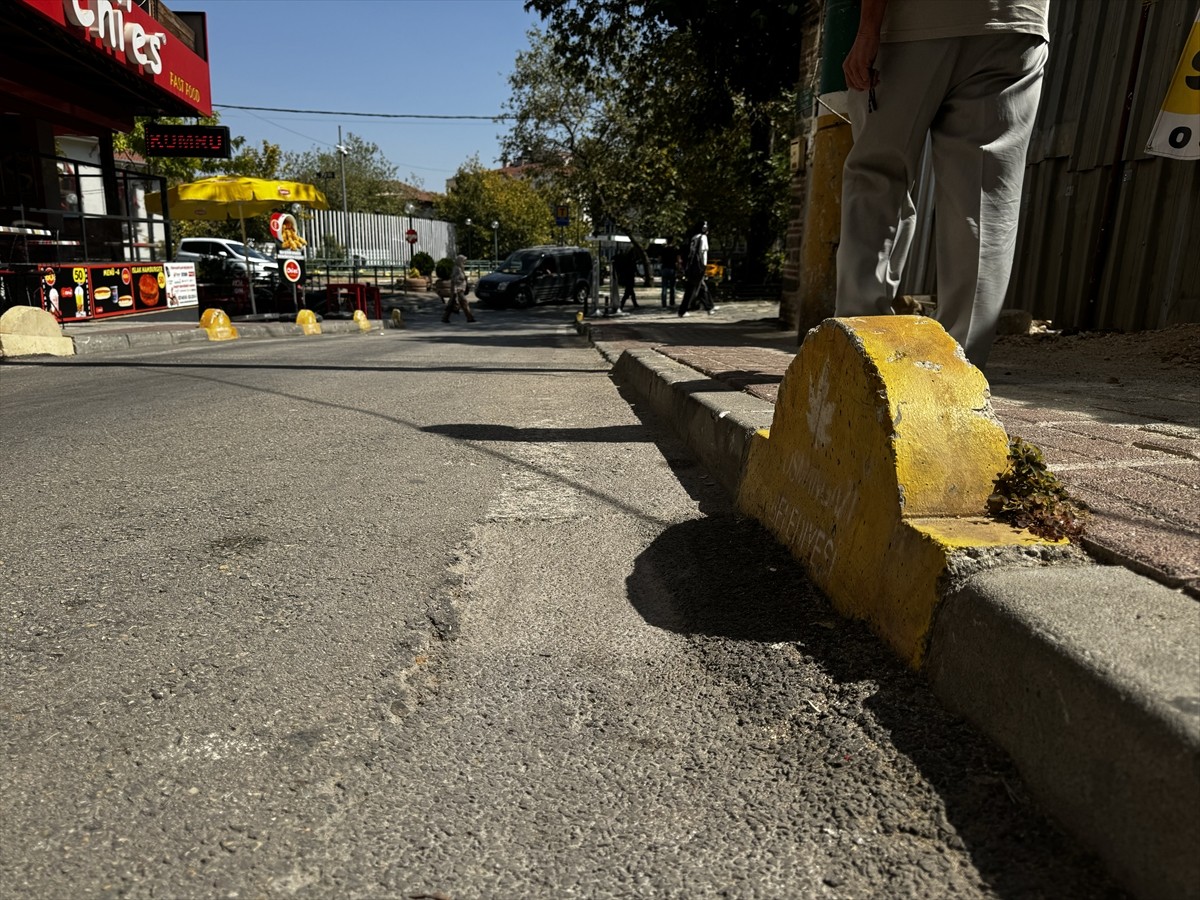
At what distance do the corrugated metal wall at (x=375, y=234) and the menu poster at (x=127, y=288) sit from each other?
17489mm

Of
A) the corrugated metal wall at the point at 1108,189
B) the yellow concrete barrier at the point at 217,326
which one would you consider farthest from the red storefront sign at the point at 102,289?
the corrugated metal wall at the point at 1108,189

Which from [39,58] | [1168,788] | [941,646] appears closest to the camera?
[1168,788]

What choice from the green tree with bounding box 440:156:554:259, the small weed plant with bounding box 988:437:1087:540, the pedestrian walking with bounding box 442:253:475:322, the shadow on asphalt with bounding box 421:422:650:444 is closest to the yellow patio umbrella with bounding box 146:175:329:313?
the pedestrian walking with bounding box 442:253:475:322

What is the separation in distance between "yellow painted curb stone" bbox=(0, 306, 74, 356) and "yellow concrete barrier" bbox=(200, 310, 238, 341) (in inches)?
101

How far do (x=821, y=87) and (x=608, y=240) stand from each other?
15.3 m

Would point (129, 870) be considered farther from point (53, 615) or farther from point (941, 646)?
point (941, 646)

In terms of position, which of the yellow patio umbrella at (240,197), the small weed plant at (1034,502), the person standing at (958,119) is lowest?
the small weed plant at (1034,502)

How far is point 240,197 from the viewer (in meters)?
16.5

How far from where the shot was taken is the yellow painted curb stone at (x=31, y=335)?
8648 millimetres

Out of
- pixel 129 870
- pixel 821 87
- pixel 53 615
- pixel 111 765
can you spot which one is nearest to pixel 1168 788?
pixel 129 870

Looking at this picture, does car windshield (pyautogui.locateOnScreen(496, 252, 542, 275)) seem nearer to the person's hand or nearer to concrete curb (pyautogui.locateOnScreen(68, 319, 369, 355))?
concrete curb (pyautogui.locateOnScreen(68, 319, 369, 355))

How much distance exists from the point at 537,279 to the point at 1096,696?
25.3 metres

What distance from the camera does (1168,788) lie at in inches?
39.8

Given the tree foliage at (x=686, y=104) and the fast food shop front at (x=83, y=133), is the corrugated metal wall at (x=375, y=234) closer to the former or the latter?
the tree foliage at (x=686, y=104)
